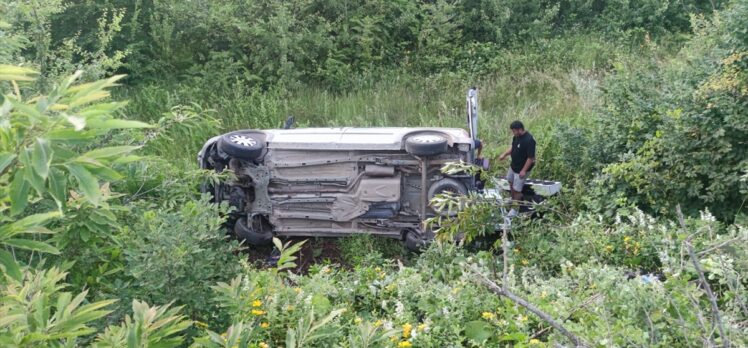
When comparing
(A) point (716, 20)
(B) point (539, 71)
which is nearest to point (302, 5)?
(B) point (539, 71)

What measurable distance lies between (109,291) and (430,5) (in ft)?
45.6

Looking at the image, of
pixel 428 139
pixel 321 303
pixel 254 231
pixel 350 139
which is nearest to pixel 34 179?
pixel 321 303

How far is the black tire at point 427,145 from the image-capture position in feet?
25.9

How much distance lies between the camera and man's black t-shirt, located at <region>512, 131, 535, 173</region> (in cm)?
903

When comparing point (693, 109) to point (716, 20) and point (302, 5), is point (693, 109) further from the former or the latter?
point (302, 5)

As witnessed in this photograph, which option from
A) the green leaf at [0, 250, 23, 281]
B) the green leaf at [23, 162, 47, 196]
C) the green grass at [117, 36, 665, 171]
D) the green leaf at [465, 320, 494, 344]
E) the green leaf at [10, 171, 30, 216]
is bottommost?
the green grass at [117, 36, 665, 171]

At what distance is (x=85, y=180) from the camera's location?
77.4 inches

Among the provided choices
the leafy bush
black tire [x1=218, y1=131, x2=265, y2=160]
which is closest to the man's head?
black tire [x1=218, y1=131, x2=265, y2=160]

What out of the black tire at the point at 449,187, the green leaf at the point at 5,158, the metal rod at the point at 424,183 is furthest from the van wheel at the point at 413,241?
the green leaf at the point at 5,158

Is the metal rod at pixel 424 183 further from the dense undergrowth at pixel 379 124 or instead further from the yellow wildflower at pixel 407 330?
the yellow wildflower at pixel 407 330

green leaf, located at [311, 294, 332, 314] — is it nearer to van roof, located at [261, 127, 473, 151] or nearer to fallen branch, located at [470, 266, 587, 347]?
fallen branch, located at [470, 266, 587, 347]

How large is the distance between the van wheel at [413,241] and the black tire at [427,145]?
114 cm

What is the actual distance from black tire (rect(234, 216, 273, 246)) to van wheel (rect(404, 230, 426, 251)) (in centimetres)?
190

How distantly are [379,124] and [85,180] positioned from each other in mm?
10629
